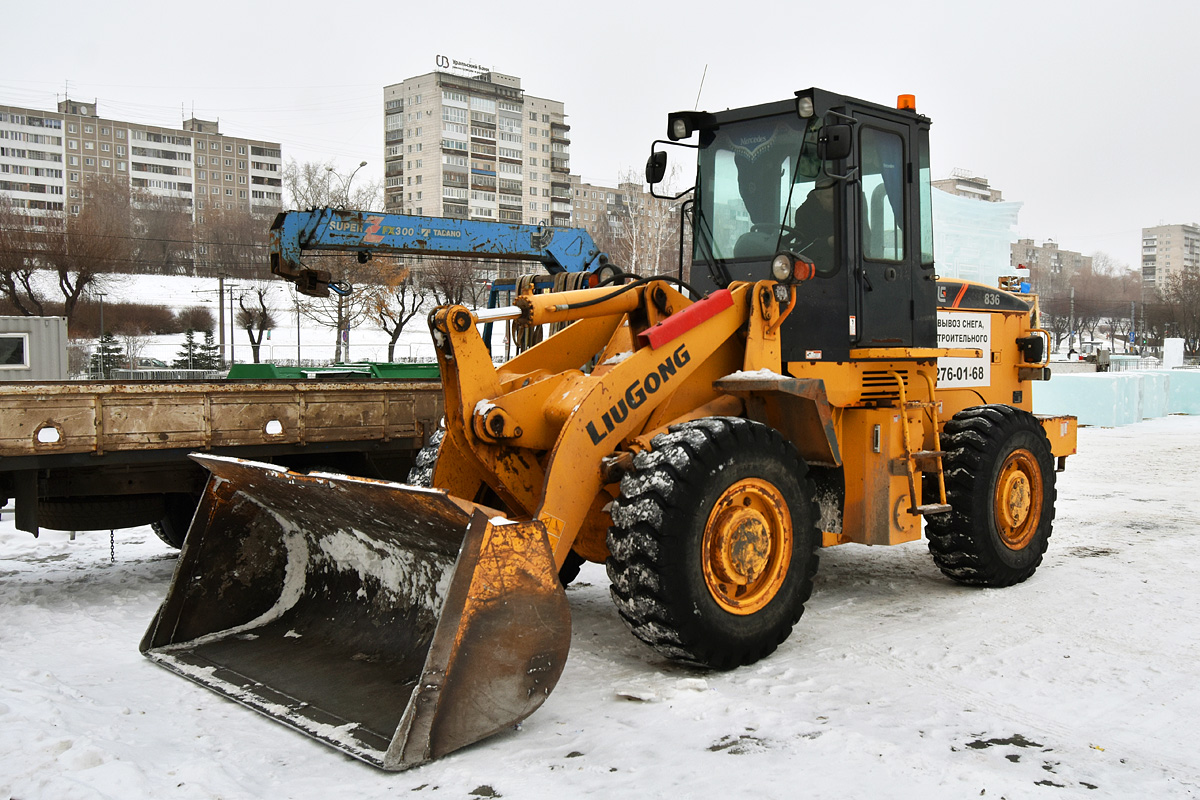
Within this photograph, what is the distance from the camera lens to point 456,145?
3401 inches

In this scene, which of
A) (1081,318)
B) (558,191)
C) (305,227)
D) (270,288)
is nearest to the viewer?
(305,227)

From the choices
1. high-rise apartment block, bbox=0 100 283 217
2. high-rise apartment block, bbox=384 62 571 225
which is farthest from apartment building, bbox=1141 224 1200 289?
high-rise apartment block, bbox=0 100 283 217

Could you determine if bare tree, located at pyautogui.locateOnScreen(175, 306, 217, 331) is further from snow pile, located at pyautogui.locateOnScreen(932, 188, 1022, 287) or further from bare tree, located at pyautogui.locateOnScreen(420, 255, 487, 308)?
snow pile, located at pyautogui.locateOnScreen(932, 188, 1022, 287)

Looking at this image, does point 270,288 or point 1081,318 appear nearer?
point 270,288

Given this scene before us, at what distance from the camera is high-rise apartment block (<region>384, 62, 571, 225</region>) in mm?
85125

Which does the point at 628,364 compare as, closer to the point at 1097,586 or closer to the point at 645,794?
the point at 645,794

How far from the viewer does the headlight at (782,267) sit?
565 cm

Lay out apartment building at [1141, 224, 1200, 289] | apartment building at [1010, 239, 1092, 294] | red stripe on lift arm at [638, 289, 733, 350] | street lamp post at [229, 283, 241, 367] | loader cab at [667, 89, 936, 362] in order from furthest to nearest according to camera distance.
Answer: apartment building at [1141, 224, 1200, 289] < apartment building at [1010, 239, 1092, 294] < street lamp post at [229, 283, 241, 367] < loader cab at [667, 89, 936, 362] < red stripe on lift arm at [638, 289, 733, 350]

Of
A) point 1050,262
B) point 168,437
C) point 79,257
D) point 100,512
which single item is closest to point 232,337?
point 79,257

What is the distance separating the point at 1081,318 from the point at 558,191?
52.2m

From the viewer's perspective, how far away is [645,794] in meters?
3.59

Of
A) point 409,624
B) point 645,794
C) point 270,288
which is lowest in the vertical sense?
point 645,794

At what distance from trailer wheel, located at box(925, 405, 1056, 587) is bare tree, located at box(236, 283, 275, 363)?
3753 cm

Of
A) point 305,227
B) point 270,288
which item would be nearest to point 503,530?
point 305,227
